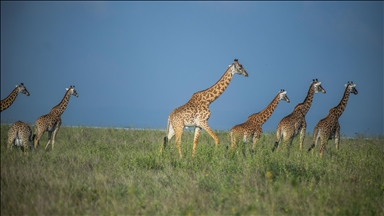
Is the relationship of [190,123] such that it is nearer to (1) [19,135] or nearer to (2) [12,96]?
(1) [19,135]

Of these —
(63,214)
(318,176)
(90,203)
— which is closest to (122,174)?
(90,203)

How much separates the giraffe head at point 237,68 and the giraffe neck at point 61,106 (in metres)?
6.73

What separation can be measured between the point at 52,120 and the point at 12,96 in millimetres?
1725

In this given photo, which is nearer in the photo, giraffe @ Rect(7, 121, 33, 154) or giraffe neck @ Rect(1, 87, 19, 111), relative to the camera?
giraffe @ Rect(7, 121, 33, 154)

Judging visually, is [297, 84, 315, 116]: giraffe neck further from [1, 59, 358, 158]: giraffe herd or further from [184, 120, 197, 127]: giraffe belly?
[184, 120, 197, 127]: giraffe belly

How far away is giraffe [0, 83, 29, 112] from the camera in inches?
562

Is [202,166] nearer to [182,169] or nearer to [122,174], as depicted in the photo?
[182,169]

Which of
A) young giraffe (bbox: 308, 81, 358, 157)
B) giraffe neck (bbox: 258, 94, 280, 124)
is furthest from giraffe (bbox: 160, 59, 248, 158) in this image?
young giraffe (bbox: 308, 81, 358, 157)

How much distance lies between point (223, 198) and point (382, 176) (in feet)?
16.1

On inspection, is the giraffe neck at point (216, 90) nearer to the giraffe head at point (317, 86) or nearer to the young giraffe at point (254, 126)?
the young giraffe at point (254, 126)

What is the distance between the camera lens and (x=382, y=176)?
34.7 ft

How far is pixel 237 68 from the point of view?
14242mm

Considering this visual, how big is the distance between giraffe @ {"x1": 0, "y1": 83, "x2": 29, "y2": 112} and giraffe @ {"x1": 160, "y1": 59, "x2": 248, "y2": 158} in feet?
17.6

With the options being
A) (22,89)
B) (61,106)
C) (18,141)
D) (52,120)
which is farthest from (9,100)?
(18,141)
